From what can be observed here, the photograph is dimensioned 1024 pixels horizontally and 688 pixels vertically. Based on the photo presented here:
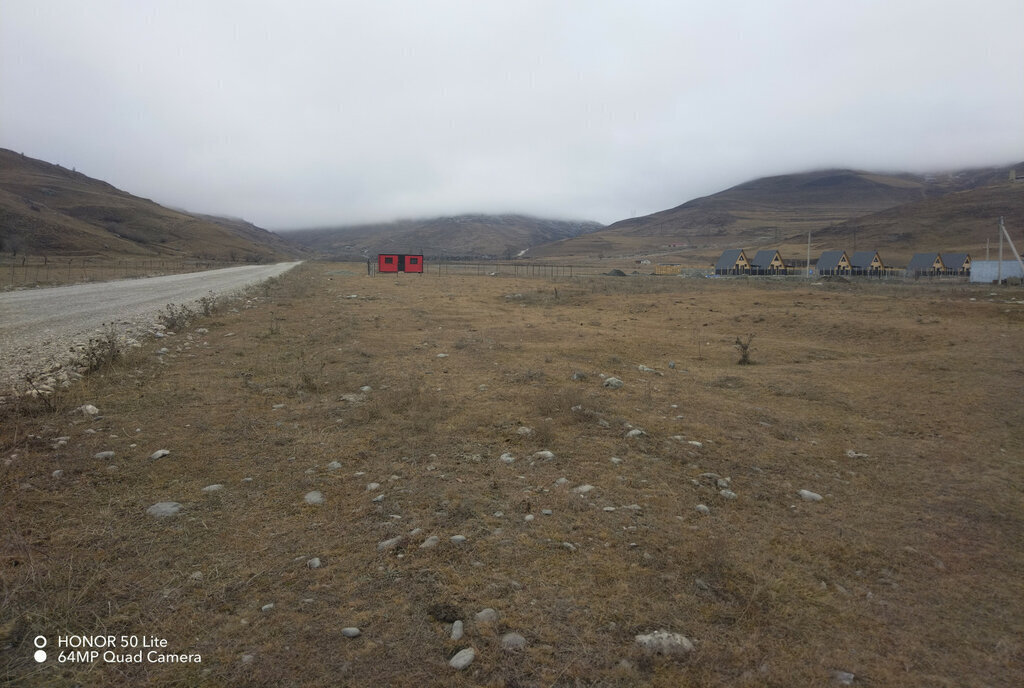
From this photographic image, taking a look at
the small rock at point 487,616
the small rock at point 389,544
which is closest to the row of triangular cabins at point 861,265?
the small rock at point 389,544

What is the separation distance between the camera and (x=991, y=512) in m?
5.59

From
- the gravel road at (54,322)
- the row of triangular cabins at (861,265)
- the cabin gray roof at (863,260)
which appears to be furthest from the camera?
the cabin gray roof at (863,260)

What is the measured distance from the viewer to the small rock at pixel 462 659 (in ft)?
10.3

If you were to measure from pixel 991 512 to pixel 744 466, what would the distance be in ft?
7.98

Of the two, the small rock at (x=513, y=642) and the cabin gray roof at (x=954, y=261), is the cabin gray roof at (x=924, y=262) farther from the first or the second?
the small rock at (x=513, y=642)

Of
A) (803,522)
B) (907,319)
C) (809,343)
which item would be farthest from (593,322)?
(803,522)

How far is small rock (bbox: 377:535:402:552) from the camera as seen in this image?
435 cm


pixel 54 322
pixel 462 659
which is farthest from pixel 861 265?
pixel 462 659

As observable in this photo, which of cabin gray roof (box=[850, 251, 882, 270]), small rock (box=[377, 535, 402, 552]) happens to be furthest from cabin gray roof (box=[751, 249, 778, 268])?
small rock (box=[377, 535, 402, 552])

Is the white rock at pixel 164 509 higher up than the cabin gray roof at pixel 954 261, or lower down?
lower down

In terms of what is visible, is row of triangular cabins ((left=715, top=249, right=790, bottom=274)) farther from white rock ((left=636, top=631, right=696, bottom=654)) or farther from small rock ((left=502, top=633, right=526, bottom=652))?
small rock ((left=502, top=633, right=526, bottom=652))

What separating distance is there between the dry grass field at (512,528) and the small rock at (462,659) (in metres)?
0.05

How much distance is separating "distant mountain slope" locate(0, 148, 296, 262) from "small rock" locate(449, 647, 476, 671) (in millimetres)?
125638

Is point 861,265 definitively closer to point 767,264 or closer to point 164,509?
point 767,264
